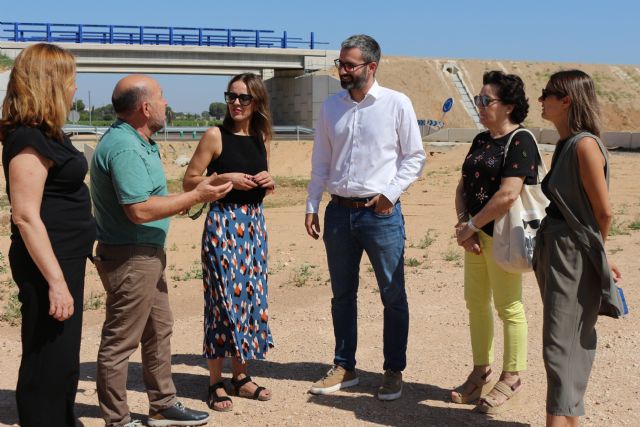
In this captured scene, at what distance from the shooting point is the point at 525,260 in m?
4.14

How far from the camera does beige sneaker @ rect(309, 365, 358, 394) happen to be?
494 cm

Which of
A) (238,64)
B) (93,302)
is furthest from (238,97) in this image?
(238,64)

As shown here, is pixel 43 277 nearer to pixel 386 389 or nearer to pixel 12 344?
pixel 386 389

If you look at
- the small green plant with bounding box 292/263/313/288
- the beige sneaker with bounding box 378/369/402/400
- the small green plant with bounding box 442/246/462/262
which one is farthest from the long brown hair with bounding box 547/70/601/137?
the small green plant with bounding box 442/246/462/262

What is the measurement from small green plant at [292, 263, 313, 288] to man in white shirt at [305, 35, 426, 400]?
3.51m

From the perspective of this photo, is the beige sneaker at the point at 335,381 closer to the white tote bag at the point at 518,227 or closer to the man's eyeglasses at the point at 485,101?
the white tote bag at the point at 518,227

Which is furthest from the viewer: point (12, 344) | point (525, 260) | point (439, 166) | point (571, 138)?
point (439, 166)

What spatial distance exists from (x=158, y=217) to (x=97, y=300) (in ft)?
14.7

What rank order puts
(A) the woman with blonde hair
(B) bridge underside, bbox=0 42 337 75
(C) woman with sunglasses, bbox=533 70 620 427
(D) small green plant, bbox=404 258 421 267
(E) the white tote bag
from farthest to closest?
(B) bridge underside, bbox=0 42 337 75, (D) small green plant, bbox=404 258 421 267, (E) the white tote bag, (C) woman with sunglasses, bbox=533 70 620 427, (A) the woman with blonde hair

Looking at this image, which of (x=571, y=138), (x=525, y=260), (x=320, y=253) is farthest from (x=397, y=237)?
(x=320, y=253)

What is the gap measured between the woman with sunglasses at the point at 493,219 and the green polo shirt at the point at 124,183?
178cm

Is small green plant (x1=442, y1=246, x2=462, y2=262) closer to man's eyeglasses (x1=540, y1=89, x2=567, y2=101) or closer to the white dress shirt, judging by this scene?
the white dress shirt

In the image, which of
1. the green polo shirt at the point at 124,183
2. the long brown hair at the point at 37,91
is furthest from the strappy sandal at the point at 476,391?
the long brown hair at the point at 37,91

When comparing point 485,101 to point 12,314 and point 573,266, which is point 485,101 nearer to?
point 573,266
